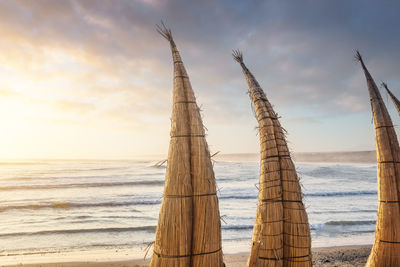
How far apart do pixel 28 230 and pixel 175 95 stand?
11930 millimetres

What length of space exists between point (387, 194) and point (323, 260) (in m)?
4.70

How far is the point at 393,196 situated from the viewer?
13.0ft

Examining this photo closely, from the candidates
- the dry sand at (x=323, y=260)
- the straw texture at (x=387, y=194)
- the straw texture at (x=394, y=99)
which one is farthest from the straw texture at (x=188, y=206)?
the dry sand at (x=323, y=260)

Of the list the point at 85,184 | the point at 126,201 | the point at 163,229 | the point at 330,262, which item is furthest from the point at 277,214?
the point at 85,184

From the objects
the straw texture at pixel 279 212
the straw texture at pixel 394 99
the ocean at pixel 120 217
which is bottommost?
the ocean at pixel 120 217

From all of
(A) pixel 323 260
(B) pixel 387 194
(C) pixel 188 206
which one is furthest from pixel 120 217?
(C) pixel 188 206

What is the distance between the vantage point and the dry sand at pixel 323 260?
24.9ft

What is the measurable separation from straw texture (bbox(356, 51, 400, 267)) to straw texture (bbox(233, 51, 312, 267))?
1427 millimetres

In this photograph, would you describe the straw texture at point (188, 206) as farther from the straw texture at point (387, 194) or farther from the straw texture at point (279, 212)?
the straw texture at point (387, 194)

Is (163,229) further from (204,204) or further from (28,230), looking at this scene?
(28,230)

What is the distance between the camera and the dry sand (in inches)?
299

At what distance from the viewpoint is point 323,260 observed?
25.6ft

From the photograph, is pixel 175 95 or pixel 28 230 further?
pixel 28 230

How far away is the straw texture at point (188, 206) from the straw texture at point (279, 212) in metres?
0.96
